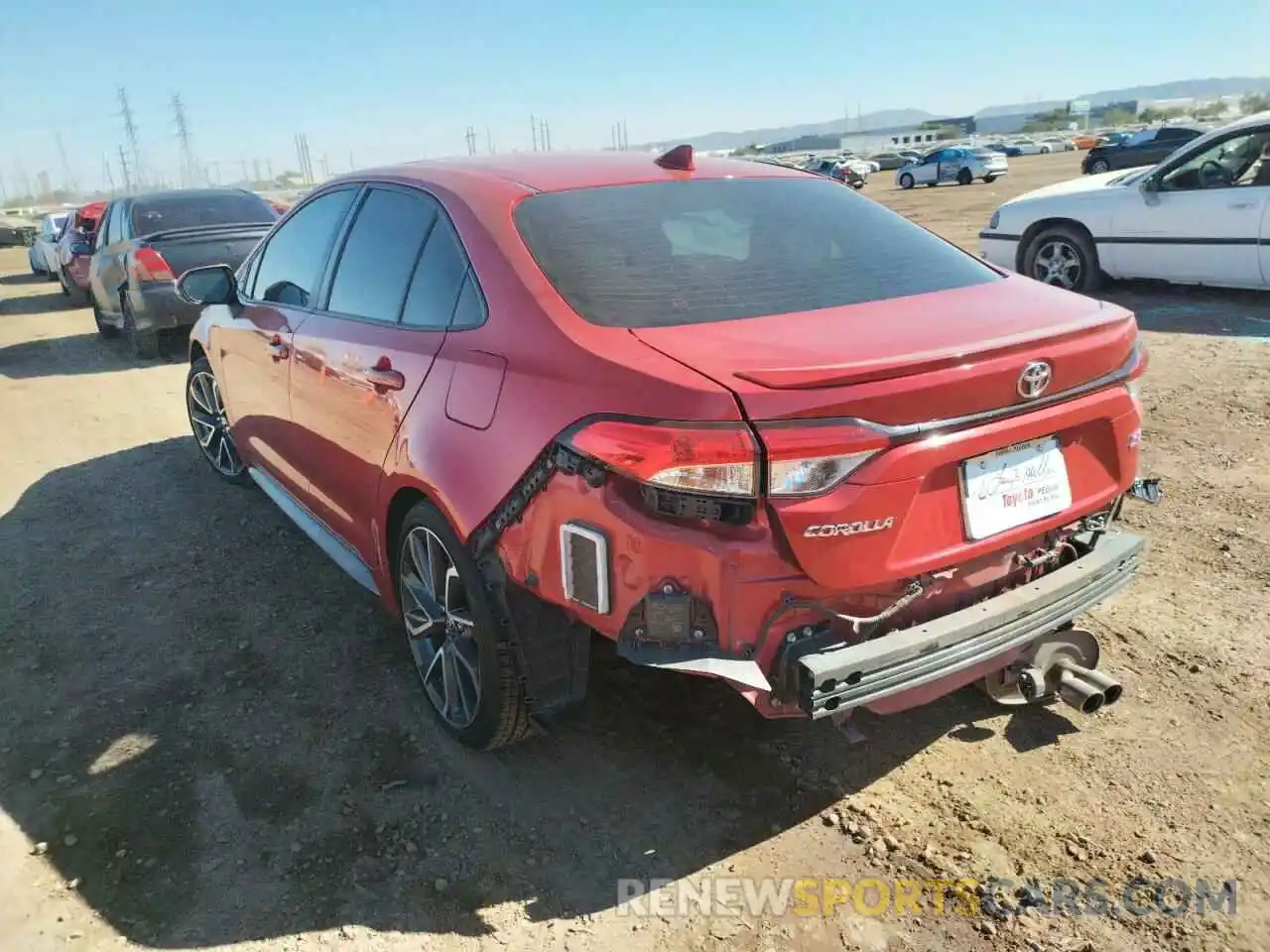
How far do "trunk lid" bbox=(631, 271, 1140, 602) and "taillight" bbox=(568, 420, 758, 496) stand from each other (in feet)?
0.19

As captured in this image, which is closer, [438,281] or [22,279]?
[438,281]

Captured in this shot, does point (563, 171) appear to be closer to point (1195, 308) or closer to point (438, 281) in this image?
point (438, 281)

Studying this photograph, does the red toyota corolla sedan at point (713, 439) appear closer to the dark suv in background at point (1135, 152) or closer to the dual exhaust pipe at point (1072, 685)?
the dual exhaust pipe at point (1072, 685)

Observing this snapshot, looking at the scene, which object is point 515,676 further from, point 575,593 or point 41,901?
point 41,901

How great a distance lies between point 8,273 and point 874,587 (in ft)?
87.6

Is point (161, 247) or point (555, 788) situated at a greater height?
point (161, 247)

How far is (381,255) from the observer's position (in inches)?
134

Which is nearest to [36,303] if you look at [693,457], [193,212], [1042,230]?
[193,212]

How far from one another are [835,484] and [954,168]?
3865 centimetres

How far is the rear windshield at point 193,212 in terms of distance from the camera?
9.72 meters

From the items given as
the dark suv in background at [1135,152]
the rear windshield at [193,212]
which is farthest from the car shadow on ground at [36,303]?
the dark suv in background at [1135,152]

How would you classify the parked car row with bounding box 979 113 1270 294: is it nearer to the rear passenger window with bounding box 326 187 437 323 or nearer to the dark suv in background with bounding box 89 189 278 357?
the rear passenger window with bounding box 326 187 437 323

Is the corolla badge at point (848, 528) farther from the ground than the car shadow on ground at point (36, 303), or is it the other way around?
the corolla badge at point (848, 528)

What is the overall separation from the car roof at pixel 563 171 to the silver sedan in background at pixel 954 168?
3633cm
